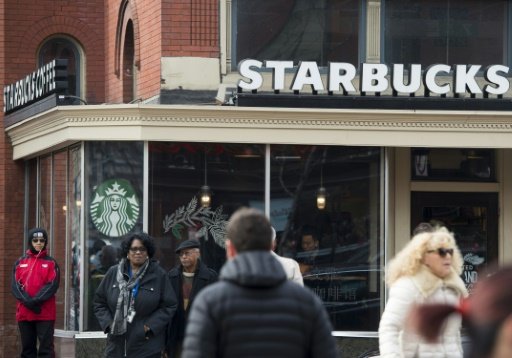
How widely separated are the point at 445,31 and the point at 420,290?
30.5ft

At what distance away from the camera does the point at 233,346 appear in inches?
211

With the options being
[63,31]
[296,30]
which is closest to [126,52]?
[63,31]

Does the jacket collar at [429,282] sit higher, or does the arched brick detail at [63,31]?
the arched brick detail at [63,31]

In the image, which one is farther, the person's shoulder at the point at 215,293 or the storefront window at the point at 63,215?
the storefront window at the point at 63,215

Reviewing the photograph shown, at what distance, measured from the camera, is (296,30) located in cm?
1586

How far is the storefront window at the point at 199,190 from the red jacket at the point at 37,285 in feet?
4.42

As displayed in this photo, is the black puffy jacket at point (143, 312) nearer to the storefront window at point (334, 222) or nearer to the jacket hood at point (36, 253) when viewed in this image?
the jacket hood at point (36, 253)

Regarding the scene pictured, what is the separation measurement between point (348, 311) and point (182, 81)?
11.7 feet

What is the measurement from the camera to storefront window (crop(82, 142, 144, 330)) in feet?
50.7

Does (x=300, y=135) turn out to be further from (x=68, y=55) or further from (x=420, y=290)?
(x=420, y=290)

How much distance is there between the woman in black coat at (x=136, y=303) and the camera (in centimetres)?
1140

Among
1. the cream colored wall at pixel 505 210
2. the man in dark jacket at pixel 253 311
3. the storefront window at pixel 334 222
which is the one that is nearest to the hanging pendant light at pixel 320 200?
the storefront window at pixel 334 222

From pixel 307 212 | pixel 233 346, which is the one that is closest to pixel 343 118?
pixel 307 212

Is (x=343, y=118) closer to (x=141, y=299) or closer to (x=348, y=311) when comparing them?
(x=348, y=311)
